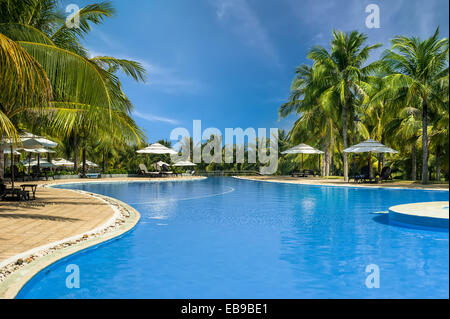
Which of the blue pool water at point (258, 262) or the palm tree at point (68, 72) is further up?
the palm tree at point (68, 72)

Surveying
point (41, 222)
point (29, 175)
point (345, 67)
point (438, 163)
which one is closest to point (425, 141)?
point (438, 163)

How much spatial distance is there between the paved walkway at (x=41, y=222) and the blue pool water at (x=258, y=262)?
0.82 m

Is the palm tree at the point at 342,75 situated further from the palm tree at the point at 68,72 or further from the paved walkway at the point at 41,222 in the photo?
the paved walkway at the point at 41,222

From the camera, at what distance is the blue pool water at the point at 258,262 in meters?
4.09

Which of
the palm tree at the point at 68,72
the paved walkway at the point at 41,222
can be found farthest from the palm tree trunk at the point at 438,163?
the paved walkway at the point at 41,222

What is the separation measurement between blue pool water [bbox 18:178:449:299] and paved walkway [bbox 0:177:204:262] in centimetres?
82

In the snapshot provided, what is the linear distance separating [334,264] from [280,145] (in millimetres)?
32795

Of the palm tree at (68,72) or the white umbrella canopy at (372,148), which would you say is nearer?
the palm tree at (68,72)

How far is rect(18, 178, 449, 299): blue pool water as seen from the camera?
4.09 meters

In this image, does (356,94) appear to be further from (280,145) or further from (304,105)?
(280,145)

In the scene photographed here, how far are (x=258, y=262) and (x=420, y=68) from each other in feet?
60.0

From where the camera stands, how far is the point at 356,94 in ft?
74.4

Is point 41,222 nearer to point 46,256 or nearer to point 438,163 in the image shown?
point 46,256

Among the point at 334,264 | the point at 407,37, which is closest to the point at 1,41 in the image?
the point at 334,264
